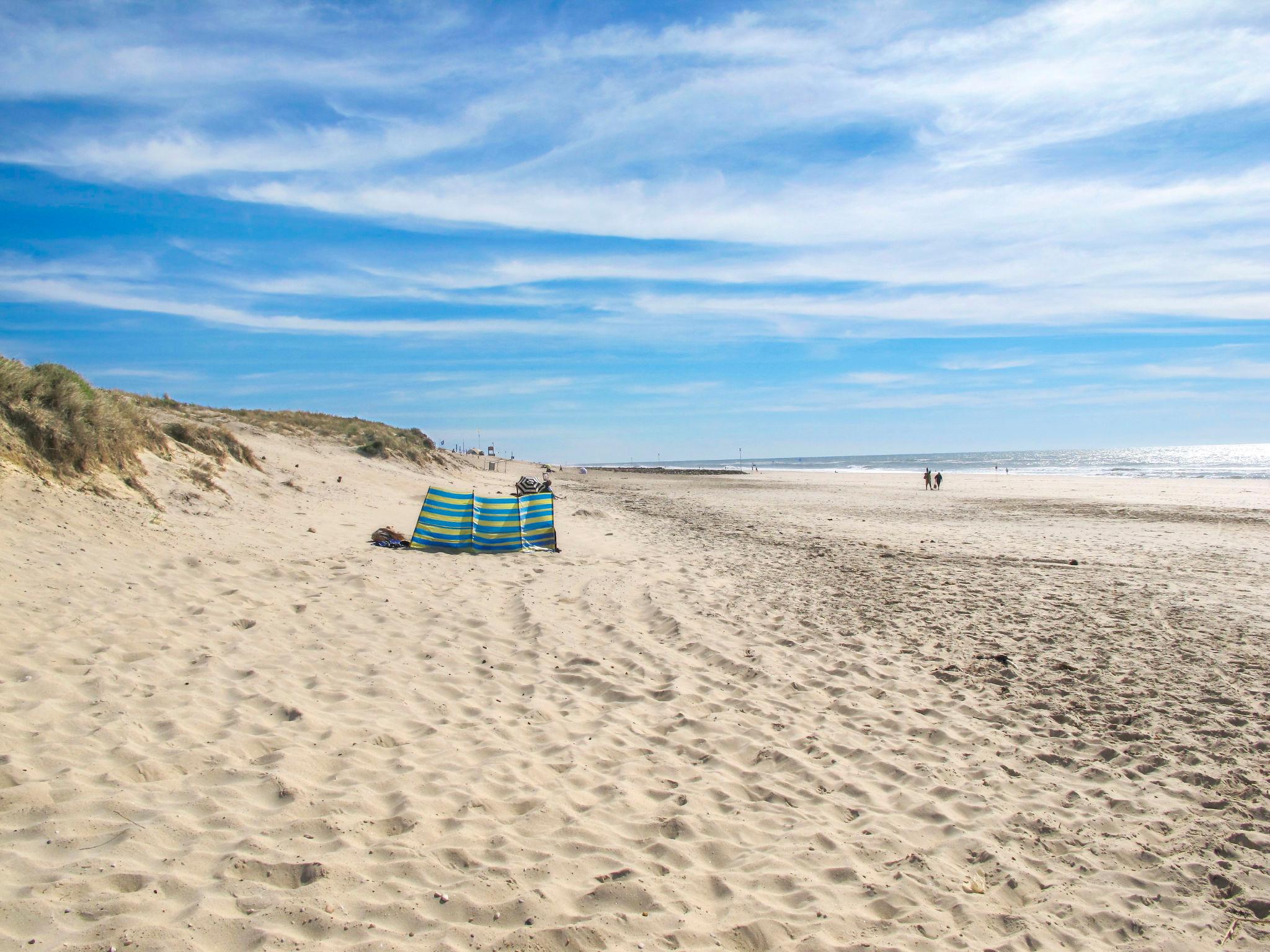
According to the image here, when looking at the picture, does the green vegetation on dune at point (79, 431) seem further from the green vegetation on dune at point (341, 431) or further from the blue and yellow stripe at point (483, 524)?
the green vegetation on dune at point (341, 431)

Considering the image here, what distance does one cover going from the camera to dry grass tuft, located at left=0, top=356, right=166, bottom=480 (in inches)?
364

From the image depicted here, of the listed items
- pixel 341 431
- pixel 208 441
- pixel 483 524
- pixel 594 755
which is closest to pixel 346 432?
pixel 341 431

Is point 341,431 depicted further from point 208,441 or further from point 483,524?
point 483,524

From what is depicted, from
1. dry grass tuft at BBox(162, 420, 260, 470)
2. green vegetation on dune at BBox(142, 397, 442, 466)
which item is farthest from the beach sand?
green vegetation on dune at BBox(142, 397, 442, 466)

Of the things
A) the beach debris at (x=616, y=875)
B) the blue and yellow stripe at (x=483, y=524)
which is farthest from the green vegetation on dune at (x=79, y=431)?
the beach debris at (x=616, y=875)

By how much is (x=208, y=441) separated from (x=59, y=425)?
551 cm

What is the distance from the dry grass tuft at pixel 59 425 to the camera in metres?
Answer: 9.26

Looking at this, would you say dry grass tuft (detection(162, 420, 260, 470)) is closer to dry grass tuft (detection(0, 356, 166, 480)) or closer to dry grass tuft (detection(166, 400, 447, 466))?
dry grass tuft (detection(0, 356, 166, 480))

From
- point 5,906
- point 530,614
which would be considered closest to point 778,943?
point 5,906

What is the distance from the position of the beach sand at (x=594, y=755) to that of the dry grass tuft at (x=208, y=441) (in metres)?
4.81

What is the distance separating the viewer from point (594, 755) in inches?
198

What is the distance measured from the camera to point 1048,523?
66.7ft

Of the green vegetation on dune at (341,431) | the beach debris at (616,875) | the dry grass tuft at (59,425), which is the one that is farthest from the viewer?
the green vegetation on dune at (341,431)

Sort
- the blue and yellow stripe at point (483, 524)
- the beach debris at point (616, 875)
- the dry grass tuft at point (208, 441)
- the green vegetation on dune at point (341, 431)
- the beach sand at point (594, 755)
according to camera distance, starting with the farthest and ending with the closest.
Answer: the green vegetation on dune at point (341, 431)
the dry grass tuft at point (208, 441)
the blue and yellow stripe at point (483, 524)
the beach debris at point (616, 875)
the beach sand at point (594, 755)
